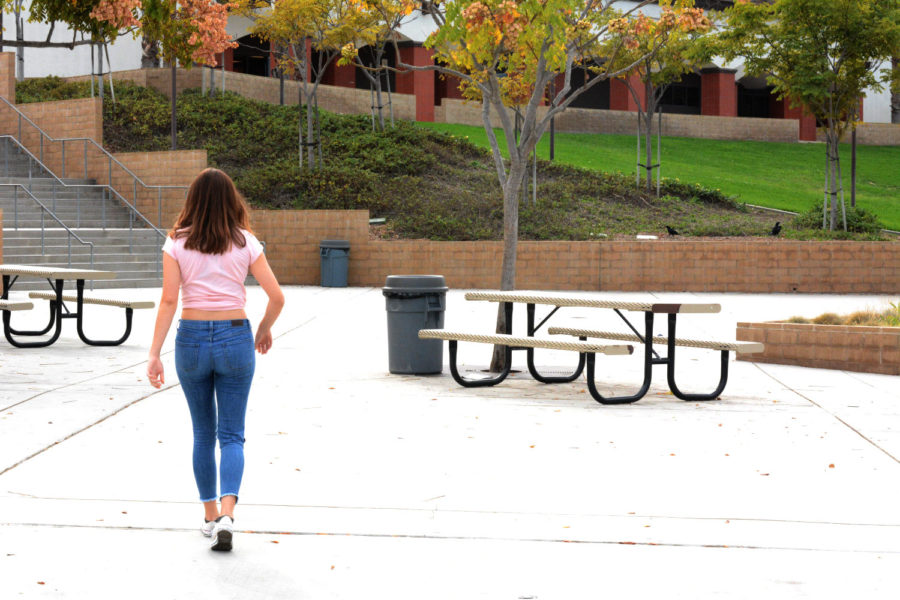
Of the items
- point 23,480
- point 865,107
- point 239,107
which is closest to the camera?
point 23,480

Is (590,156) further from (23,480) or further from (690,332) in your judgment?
(23,480)

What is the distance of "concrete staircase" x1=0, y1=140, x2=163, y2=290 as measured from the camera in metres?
23.6

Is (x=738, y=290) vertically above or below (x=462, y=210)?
below

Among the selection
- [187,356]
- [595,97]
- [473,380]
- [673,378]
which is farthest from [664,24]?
[595,97]

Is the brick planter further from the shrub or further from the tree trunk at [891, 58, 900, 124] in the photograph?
the tree trunk at [891, 58, 900, 124]

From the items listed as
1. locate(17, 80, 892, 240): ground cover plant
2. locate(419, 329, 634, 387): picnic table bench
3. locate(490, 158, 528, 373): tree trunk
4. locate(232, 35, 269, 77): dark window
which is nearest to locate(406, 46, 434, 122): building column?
locate(232, 35, 269, 77): dark window

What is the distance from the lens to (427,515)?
17.8 feet

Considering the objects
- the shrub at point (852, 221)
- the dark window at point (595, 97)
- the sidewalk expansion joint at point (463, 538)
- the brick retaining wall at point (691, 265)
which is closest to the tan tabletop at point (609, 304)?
the sidewalk expansion joint at point (463, 538)

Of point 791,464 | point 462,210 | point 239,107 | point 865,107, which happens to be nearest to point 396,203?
point 462,210

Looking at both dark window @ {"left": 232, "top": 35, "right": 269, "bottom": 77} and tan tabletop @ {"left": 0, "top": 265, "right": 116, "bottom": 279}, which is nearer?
tan tabletop @ {"left": 0, "top": 265, "right": 116, "bottom": 279}

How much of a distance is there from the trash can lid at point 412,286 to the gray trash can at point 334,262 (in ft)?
49.3

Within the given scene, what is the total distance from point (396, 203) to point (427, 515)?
23462mm

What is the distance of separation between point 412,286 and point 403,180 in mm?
19557

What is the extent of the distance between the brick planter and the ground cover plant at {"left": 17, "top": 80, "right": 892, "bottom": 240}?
586 inches
